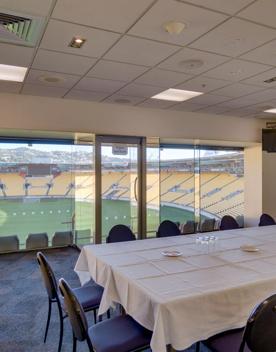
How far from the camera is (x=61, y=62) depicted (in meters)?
3.63

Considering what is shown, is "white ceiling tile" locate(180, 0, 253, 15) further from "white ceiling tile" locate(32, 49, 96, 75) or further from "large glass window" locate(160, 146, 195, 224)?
"large glass window" locate(160, 146, 195, 224)

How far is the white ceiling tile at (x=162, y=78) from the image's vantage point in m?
4.06

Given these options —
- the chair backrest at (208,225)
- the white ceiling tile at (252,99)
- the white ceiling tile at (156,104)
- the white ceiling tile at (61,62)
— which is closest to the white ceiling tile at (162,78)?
the white ceiling tile at (61,62)

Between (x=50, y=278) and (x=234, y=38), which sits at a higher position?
(x=234, y=38)

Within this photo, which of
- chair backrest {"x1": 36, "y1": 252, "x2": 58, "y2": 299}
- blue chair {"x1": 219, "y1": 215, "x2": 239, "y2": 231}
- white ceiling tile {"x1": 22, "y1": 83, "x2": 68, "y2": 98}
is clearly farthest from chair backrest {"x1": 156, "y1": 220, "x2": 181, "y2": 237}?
white ceiling tile {"x1": 22, "y1": 83, "x2": 68, "y2": 98}

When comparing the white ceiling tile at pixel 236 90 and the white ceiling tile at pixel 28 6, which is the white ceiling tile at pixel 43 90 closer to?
the white ceiling tile at pixel 28 6

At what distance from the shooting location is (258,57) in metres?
3.50

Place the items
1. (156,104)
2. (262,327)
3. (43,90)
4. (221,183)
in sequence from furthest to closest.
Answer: (221,183), (156,104), (43,90), (262,327)

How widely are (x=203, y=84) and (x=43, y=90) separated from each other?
Result: 8.37 ft

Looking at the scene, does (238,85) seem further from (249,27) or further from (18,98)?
(18,98)

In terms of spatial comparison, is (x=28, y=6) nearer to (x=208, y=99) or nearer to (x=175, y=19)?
(x=175, y=19)

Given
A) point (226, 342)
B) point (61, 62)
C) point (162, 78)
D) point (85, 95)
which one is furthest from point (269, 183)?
point (226, 342)

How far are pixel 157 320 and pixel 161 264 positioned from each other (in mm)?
879

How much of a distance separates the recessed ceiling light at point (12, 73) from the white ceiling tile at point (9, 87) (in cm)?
15
